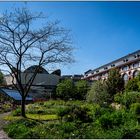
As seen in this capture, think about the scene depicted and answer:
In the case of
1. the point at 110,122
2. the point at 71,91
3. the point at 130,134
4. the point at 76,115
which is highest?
the point at 71,91

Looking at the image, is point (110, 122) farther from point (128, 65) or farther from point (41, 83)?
point (128, 65)

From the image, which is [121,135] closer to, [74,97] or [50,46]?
[50,46]

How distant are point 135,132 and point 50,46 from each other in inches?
484

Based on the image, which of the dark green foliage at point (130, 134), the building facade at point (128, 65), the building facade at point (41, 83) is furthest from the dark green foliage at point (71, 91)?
the dark green foliage at point (130, 134)

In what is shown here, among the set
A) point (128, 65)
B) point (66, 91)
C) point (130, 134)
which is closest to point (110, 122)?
point (130, 134)

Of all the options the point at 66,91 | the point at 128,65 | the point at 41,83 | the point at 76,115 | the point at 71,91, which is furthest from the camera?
the point at 128,65

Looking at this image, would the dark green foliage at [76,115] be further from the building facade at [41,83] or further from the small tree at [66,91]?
the small tree at [66,91]

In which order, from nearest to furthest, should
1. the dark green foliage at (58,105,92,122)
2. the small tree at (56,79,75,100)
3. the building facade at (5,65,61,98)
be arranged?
the dark green foliage at (58,105,92,122) → the building facade at (5,65,61,98) → the small tree at (56,79,75,100)

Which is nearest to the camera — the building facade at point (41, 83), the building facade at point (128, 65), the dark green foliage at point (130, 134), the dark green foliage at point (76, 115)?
the dark green foliage at point (130, 134)

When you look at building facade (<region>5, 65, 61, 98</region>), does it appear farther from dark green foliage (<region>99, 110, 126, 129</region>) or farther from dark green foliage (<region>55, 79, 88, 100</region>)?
dark green foliage (<region>99, 110, 126, 129</region>)

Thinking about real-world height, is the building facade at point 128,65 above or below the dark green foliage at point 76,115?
above

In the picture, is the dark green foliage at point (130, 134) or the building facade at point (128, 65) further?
the building facade at point (128, 65)

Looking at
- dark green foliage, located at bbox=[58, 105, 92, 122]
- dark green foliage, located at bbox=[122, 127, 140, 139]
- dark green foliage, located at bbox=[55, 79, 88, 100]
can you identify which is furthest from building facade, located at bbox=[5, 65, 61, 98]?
dark green foliage, located at bbox=[122, 127, 140, 139]

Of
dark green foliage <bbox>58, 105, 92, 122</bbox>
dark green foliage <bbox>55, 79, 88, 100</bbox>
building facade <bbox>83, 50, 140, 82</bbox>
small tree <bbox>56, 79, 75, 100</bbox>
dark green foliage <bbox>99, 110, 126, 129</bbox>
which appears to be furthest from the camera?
building facade <bbox>83, 50, 140, 82</bbox>
